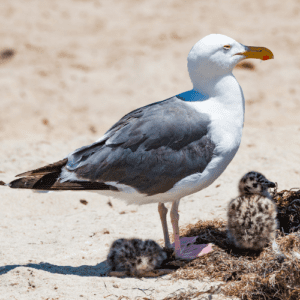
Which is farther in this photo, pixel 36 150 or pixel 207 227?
pixel 36 150

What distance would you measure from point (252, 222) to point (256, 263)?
0.38 meters

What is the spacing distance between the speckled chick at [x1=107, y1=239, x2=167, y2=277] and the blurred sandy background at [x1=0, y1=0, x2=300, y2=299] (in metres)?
0.13

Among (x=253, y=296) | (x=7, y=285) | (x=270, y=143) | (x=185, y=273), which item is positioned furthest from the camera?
(x=270, y=143)

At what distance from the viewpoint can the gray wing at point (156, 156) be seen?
3795 millimetres

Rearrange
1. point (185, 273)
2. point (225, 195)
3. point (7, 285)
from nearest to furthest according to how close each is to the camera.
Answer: point (7, 285)
point (185, 273)
point (225, 195)

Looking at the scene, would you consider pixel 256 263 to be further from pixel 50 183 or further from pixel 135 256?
pixel 50 183

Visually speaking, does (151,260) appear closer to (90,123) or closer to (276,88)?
(90,123)

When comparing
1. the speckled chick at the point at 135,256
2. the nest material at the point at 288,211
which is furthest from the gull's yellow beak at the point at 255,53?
the speckled chick at the point at 135,256

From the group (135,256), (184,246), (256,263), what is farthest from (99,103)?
(256,263)

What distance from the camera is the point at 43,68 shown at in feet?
33.0

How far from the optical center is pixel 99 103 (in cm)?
934

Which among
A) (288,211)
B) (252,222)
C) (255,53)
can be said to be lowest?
(288,211)

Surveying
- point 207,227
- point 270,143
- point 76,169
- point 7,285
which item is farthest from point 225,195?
point 7,285

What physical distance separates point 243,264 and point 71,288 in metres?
1.31
